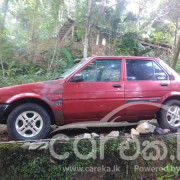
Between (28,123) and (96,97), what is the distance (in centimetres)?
136

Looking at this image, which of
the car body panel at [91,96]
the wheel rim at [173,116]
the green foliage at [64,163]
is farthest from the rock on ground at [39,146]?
the wheel rim at [173,116]

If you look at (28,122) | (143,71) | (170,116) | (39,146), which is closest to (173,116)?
(170,116)

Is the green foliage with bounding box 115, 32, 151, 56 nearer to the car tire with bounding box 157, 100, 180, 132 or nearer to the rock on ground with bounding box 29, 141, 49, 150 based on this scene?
the car tire with bounding box 157, 100, 180, 132

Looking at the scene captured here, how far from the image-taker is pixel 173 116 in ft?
13.2

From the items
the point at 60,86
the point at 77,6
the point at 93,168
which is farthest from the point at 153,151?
the point at 77,6

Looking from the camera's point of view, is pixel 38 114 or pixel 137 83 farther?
pixel 137 83

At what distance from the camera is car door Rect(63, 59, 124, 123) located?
3.47 m

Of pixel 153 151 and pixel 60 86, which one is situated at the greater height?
pixel 60 86

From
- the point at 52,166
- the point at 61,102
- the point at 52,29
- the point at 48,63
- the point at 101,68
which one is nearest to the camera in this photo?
the point at 52,166

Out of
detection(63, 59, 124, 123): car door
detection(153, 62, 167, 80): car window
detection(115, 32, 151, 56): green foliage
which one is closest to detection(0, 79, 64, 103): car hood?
detection(63, 59, 124, 123): car door

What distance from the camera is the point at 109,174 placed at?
3002 mm

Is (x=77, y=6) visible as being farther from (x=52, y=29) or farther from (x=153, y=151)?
(x=153, y=151)

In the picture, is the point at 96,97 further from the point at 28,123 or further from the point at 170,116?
the point at 170,116

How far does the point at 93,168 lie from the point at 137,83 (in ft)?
6.34
